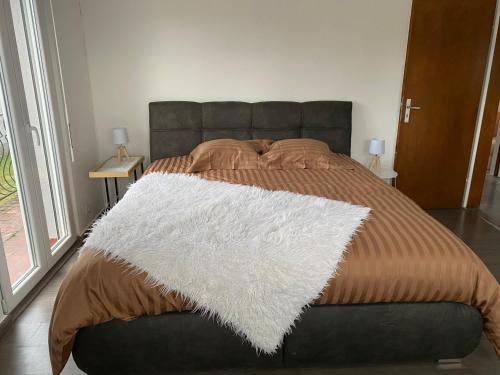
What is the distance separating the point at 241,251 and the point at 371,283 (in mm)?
575

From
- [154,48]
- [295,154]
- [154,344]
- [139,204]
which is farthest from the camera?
[154,48]

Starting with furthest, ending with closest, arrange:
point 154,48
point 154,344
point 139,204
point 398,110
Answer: point 398,110, point 154,48, point 139,204, point 154,344

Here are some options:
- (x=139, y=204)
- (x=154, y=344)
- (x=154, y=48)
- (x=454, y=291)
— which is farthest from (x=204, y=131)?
(x=454, y=291)

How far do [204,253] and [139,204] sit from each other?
71 centimetres

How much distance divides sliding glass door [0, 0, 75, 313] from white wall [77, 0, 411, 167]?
0.54m

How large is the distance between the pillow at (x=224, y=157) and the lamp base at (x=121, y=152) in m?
0.74

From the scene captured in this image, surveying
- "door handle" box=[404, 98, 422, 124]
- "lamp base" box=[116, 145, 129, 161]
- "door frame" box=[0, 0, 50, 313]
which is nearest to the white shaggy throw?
"door frame" box=[0, 0, 50, 313]

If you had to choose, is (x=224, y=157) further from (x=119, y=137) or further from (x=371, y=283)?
(x=371, y=283)

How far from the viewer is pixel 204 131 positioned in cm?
344

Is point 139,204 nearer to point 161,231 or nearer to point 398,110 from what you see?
point 161,231

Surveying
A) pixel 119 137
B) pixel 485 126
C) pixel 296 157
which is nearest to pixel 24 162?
pixel 119 137

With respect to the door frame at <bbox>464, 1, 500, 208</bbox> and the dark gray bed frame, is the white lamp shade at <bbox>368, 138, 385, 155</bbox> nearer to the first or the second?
the door frame at <bbox>464, 1, 500, 208</bbox>

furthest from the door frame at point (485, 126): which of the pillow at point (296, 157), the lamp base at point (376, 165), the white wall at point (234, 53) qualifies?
the pillow at point (296, 157)

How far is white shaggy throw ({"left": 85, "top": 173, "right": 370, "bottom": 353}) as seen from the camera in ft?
5.07
